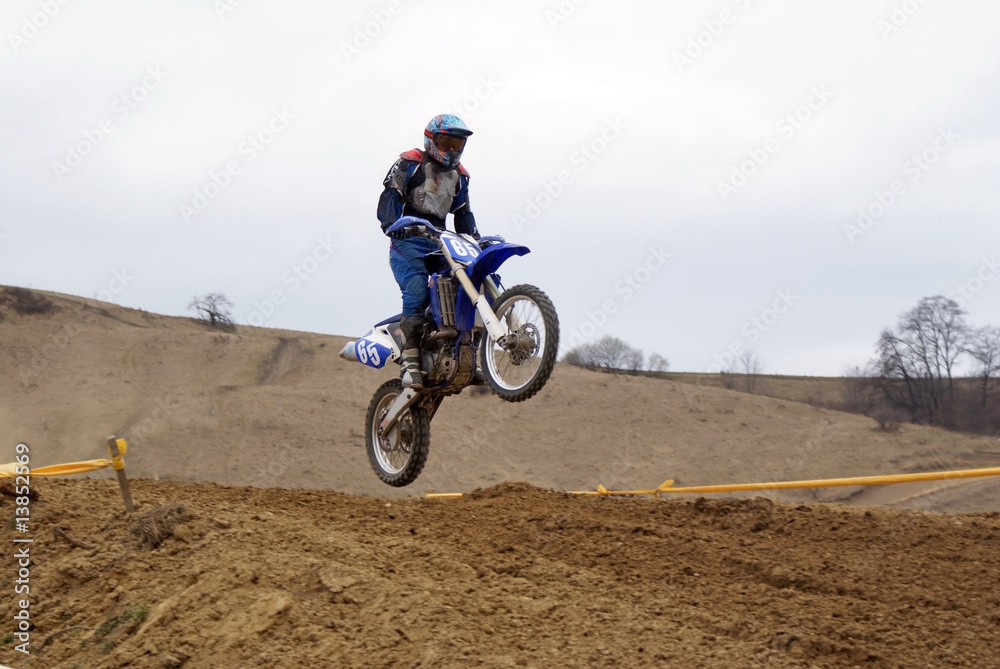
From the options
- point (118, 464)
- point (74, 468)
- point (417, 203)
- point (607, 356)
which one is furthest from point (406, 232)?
point (607, 356)

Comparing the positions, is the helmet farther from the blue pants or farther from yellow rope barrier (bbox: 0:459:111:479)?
yellow rope barrier (bbox: 0:459:111:479)

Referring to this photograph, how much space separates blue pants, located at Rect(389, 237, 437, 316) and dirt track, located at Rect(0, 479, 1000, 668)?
1.73 meters

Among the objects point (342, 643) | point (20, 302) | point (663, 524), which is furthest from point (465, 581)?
point (20, 302)

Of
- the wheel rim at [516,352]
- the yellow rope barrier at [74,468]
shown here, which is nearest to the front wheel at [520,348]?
the wheel rim at [516,352]

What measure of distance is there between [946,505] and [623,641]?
12.2 meters

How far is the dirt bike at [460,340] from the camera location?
646cm

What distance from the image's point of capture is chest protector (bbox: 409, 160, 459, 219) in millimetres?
7422

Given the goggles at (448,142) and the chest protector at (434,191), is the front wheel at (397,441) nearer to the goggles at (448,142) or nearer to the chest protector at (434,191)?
the chest protector at (434,191)

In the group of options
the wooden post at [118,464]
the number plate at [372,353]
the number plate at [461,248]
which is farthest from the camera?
the number plate at [372,353]

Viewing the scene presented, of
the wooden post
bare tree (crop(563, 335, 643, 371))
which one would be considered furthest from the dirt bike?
bare tree (crop(563, 335, 643, 371))

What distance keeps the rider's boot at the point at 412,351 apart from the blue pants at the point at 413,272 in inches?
3.0

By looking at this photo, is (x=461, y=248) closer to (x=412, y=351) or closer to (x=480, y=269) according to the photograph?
(x=480, y=269)

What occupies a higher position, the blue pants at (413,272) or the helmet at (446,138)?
the helmet at (446,138)

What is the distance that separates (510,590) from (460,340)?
242 cm
